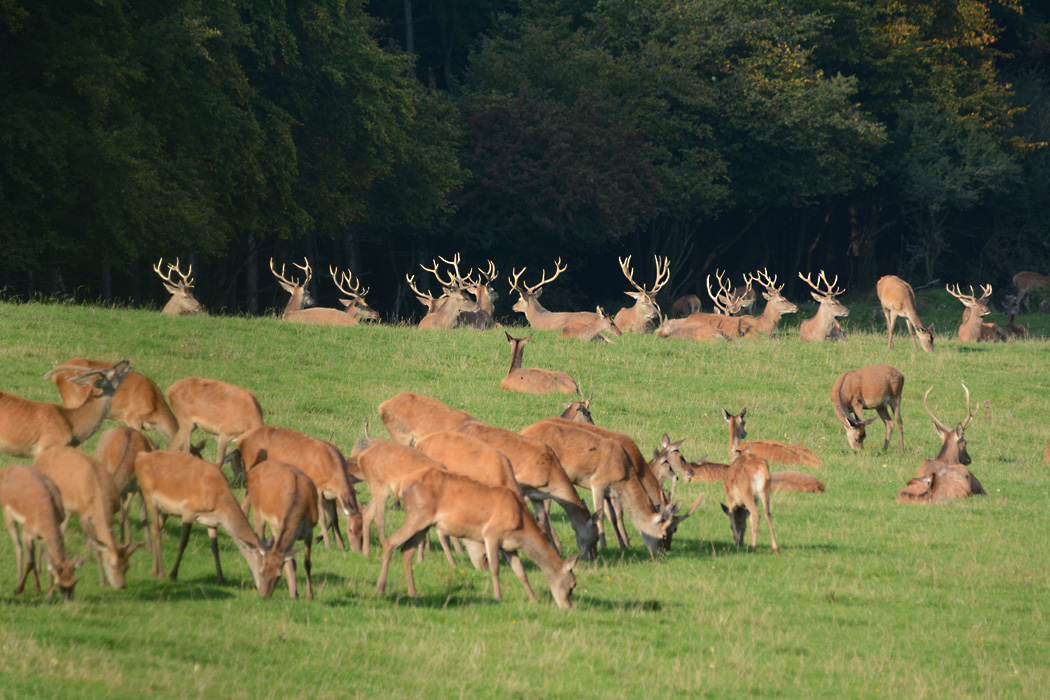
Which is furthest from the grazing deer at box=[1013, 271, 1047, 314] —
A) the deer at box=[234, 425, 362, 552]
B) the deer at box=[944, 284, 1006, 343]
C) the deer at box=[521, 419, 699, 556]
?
the deer at box=[234, 425, 362, 552]

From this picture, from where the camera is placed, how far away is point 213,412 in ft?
32.3

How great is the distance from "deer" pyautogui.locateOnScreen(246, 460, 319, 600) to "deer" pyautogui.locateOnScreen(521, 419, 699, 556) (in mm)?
2565

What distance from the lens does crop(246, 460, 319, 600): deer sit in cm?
707

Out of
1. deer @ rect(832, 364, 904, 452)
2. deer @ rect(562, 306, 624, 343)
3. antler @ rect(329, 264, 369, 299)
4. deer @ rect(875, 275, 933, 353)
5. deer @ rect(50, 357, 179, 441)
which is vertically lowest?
deer @ rect(50, 357, 179, 441)

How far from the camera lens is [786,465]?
13547 mm

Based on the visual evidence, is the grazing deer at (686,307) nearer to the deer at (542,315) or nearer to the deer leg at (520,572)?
the deer at (542,315)

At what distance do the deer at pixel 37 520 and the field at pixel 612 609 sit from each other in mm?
135

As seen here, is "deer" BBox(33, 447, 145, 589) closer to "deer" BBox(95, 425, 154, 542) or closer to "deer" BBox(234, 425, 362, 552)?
"deer" BBox(95, 425, 154, 542)

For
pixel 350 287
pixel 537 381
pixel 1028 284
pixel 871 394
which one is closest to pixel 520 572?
pixel 537 381

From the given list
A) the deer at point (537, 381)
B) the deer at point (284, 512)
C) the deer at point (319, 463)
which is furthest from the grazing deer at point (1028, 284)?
the deer at point (284, 512)

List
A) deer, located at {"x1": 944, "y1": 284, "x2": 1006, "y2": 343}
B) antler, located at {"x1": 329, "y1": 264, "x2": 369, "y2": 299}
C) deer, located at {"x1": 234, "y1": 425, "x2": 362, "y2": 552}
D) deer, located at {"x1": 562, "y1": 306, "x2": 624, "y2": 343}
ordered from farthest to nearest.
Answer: antler, located at {"x1": 329, "y1": 264, "x2": 369, "y2": 299} → deer, located at {"x1": 944, "y1": 284, "x2": 1006, "y2": 343} → deer, located at {"x1": 562, "y1": 306, "x2": 624, "y2": 343} → deer, located at {"x1": 234, "y1": 425, "x2": 362, "y2": 552}

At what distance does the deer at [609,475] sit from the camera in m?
9.16

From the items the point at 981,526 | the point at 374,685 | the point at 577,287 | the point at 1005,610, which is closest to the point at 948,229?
the point at 577,287

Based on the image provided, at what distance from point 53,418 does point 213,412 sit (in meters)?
1.46
